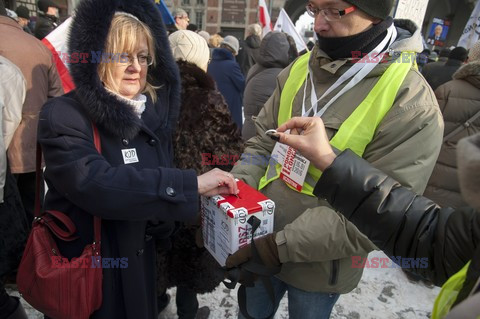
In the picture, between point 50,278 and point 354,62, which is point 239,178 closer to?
point 354,62

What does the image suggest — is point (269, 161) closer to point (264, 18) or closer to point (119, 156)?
point (119, 156)

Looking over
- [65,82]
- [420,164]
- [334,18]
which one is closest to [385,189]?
[420,164]

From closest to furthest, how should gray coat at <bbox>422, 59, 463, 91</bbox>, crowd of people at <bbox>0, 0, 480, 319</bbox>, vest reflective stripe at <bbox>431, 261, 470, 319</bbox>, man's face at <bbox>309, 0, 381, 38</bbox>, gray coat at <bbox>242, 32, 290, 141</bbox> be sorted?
vest reflective stripe at <bbox>431, 261, 470, 319</bbox> → crowd of people at <bbox>0, 0, 480, 319</bbox> → man's face at <bbox>309, 0, 381, 38</bbox> → gray coat at <bbox>242, 32, 290, 141</bbox> → gray coat at <bbox>422, 59, 463, 91</bbox>

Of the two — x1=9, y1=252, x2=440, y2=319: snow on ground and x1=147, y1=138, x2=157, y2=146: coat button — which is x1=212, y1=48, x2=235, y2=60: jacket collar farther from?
x1=147, y1=138, x2=157, y2=146: coat button

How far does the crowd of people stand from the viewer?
104cm

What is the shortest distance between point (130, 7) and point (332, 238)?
1378 millimetres

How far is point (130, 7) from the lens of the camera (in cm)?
146

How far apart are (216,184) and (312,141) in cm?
47

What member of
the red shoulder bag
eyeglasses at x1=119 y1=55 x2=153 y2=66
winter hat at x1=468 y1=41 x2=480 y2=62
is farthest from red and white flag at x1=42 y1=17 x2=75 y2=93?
winter hat at x1=468 y1=41 x2=480 y2=62

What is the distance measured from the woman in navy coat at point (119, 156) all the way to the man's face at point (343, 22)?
78cm

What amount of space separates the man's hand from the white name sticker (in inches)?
23.9

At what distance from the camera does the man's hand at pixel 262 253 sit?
1.30 meters

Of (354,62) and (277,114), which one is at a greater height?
(354,62)

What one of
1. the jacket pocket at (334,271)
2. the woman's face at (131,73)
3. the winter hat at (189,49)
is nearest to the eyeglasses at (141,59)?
the woman's face at (131,73)
